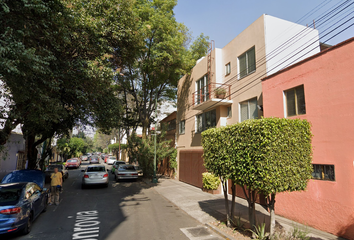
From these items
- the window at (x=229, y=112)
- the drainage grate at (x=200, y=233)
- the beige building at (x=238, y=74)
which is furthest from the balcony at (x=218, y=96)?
the drainage grate at (x=200, y=233)

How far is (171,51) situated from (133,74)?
6.19 meters

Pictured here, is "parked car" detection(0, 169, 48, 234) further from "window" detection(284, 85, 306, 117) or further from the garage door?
"window" detection(284, 85, 306, 117)

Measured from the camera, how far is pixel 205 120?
14.6 m

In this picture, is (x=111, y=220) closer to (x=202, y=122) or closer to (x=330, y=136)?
(x=330, y=136)

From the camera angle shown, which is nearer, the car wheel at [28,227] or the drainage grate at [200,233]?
the car wheel at [28,227]

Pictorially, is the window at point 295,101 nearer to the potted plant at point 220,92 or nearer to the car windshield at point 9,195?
the potted plant at point 220,92

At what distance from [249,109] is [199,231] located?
22.0 feet

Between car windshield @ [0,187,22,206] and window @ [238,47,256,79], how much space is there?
441 inches

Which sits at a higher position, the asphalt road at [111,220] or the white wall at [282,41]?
the white wall at [282,41]

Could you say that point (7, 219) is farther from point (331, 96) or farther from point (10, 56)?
point (331, 96)

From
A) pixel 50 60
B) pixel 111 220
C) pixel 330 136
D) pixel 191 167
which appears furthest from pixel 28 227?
pixel 191 167

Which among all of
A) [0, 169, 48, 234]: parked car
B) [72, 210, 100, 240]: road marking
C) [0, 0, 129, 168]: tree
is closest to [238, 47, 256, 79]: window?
[0, 0, 129, 168]: tree

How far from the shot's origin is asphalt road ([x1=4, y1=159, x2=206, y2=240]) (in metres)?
6.04

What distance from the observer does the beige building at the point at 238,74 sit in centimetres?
1016
